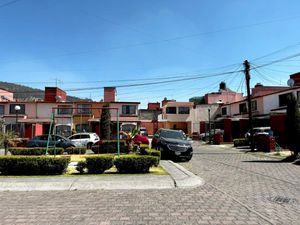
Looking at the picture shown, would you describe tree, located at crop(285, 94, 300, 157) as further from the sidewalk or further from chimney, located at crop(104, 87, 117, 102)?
chimney, located at crop(104, 87, 117, 102)

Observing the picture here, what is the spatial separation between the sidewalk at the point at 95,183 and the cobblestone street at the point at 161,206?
51cm

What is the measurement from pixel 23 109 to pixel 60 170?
1395 inches

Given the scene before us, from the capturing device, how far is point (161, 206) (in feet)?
24.3

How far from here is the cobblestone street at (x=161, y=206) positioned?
6.34 m

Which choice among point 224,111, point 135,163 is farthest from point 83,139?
point 224,111

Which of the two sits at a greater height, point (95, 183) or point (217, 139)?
point (217, 139)

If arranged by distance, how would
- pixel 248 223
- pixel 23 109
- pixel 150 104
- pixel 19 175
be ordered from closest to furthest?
pixel 248 223, pixel 19 175, pixel 23 109, pixel 150 104

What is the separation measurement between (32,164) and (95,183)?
3005 mm

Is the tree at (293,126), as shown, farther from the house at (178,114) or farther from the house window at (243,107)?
the house at (178,114)

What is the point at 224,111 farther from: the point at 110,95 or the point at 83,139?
the point at 83,139

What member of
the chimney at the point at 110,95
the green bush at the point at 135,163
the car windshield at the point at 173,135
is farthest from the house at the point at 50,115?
the green bush at the point at 135,163

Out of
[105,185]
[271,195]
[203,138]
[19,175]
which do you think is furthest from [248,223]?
[203,138]

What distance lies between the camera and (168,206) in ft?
24.3

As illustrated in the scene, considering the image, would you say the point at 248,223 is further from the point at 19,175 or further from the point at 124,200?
the point at 19,175
